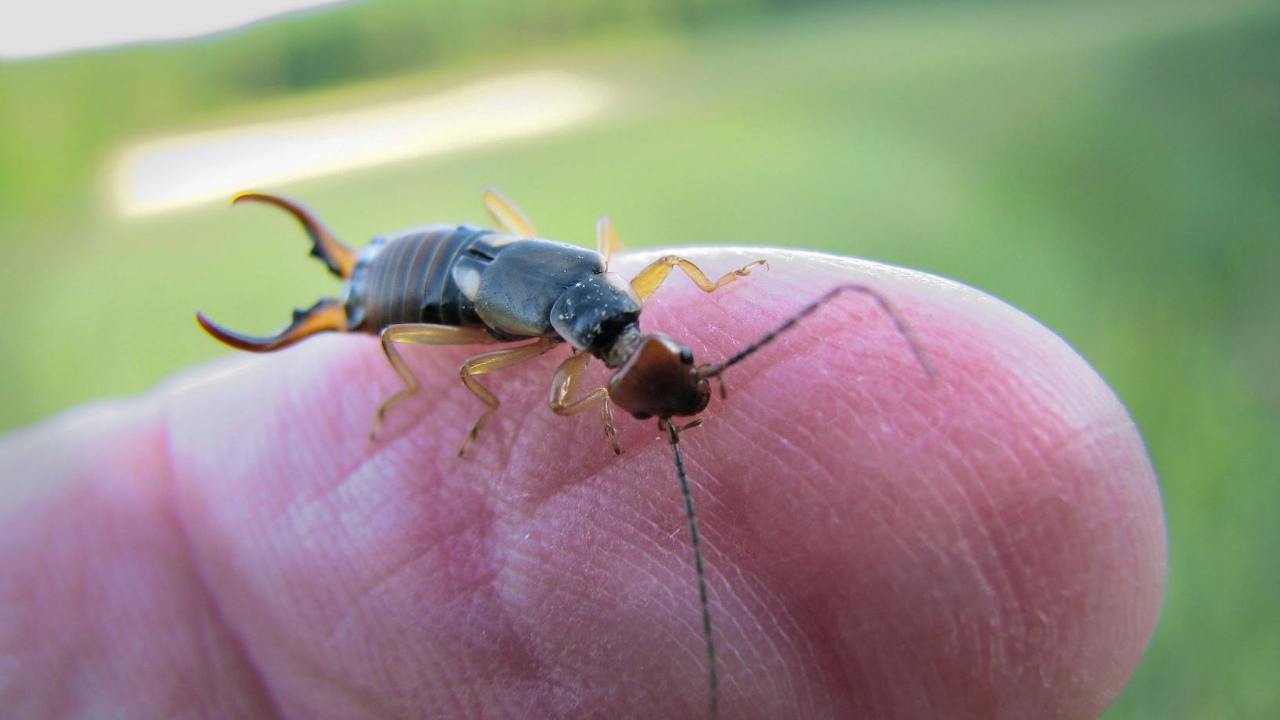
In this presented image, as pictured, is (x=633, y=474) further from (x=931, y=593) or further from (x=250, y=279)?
(x=250, y=279)

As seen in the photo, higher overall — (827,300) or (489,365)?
(827,300)

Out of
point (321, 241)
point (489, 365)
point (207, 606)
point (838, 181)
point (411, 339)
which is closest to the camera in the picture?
point (489, 365)

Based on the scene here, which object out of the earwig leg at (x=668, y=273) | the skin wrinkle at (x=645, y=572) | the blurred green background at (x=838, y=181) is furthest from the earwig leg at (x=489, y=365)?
the blurred green background at (x=838, y=181)

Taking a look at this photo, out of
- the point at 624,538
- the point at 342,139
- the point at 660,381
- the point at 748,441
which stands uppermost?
the point at 342,139

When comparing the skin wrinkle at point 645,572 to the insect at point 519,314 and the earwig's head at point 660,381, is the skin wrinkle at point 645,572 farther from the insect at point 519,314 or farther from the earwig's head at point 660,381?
the earwig's head at point 660,381

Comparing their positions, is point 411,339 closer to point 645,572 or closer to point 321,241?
point 321,241

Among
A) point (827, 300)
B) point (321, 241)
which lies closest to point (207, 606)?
point (321, 241)

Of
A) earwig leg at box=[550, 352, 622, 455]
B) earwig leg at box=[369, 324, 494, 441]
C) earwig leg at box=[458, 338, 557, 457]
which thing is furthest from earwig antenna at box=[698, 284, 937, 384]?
earwig leg at box=[369, 324, 494, 441]
